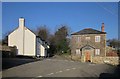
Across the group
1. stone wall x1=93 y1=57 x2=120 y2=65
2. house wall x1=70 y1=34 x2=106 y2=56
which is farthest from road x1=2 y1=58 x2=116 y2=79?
house wall x1=70 y1=34 x2=106 y2=56

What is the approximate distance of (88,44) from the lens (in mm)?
56406

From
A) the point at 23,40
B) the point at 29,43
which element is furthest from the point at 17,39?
the point at 29,43

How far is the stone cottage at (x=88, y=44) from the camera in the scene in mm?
55656

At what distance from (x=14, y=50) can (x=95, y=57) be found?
17076 millimetres

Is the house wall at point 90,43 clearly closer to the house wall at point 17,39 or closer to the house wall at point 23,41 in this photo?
→ the house wall at point 23,41

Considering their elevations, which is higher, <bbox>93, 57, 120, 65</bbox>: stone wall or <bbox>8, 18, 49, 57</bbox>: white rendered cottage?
<bbox>8, 18, 49, 57</bbox>: white rendered cottage

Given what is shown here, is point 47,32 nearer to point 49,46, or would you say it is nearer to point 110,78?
point 49,46

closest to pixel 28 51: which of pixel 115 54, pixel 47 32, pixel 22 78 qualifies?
pixel 115 54

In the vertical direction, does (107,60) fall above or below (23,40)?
below

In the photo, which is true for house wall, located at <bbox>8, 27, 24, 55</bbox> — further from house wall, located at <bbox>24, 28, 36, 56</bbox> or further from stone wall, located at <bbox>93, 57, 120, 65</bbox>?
stone wall, located at <bbox>93, 57, 120, 65</bbox>

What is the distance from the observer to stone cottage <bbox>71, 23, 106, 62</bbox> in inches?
2191

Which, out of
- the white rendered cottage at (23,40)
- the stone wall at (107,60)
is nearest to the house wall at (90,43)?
the stone wall at (107,60)

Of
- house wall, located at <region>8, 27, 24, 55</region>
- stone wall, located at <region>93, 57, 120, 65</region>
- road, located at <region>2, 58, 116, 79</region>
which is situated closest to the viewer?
road, located at <region>2, 58, 116, 79</region>

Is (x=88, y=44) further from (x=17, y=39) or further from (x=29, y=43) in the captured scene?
(x=17, y=39)
